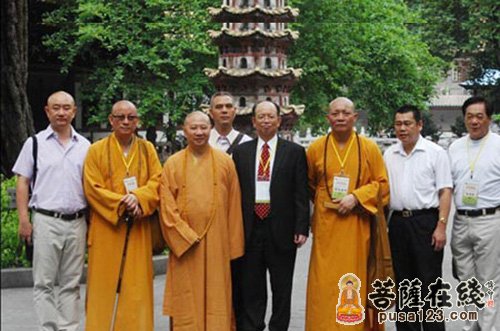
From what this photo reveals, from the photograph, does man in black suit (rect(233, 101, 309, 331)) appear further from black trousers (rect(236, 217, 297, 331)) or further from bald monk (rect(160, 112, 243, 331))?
bald monk (rect(160, 112, 243, 331))

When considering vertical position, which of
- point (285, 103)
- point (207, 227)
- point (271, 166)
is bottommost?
point (207, 227)

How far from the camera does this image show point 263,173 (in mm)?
6738

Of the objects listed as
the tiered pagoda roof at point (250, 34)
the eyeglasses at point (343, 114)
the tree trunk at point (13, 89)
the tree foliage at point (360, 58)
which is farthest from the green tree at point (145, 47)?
the eyeglasses at point (343, 114)

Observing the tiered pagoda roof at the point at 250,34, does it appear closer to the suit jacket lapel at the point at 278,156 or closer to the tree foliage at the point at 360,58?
the suit jacket lapel at the point at 278,156

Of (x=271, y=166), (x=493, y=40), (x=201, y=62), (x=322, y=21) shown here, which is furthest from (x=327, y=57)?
(x=271, y=166)

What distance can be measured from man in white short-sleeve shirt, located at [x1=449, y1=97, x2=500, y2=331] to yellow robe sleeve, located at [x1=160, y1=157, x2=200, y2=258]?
2.07m

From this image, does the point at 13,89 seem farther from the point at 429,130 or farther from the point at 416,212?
the point at 429,130

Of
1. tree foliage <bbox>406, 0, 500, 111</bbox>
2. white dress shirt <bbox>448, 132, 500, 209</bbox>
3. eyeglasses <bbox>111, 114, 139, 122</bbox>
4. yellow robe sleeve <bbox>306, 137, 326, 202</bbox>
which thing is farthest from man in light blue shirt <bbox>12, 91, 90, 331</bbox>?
tree foliage <bbox>406, 0, 500, 111</bbox>

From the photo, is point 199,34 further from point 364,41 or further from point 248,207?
point 248,207

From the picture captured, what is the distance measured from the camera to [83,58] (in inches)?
858

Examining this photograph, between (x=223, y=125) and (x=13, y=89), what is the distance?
5698mm

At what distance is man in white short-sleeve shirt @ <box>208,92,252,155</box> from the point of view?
735 centimetres

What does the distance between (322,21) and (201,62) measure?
3.66 metres

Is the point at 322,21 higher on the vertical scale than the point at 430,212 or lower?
higher
